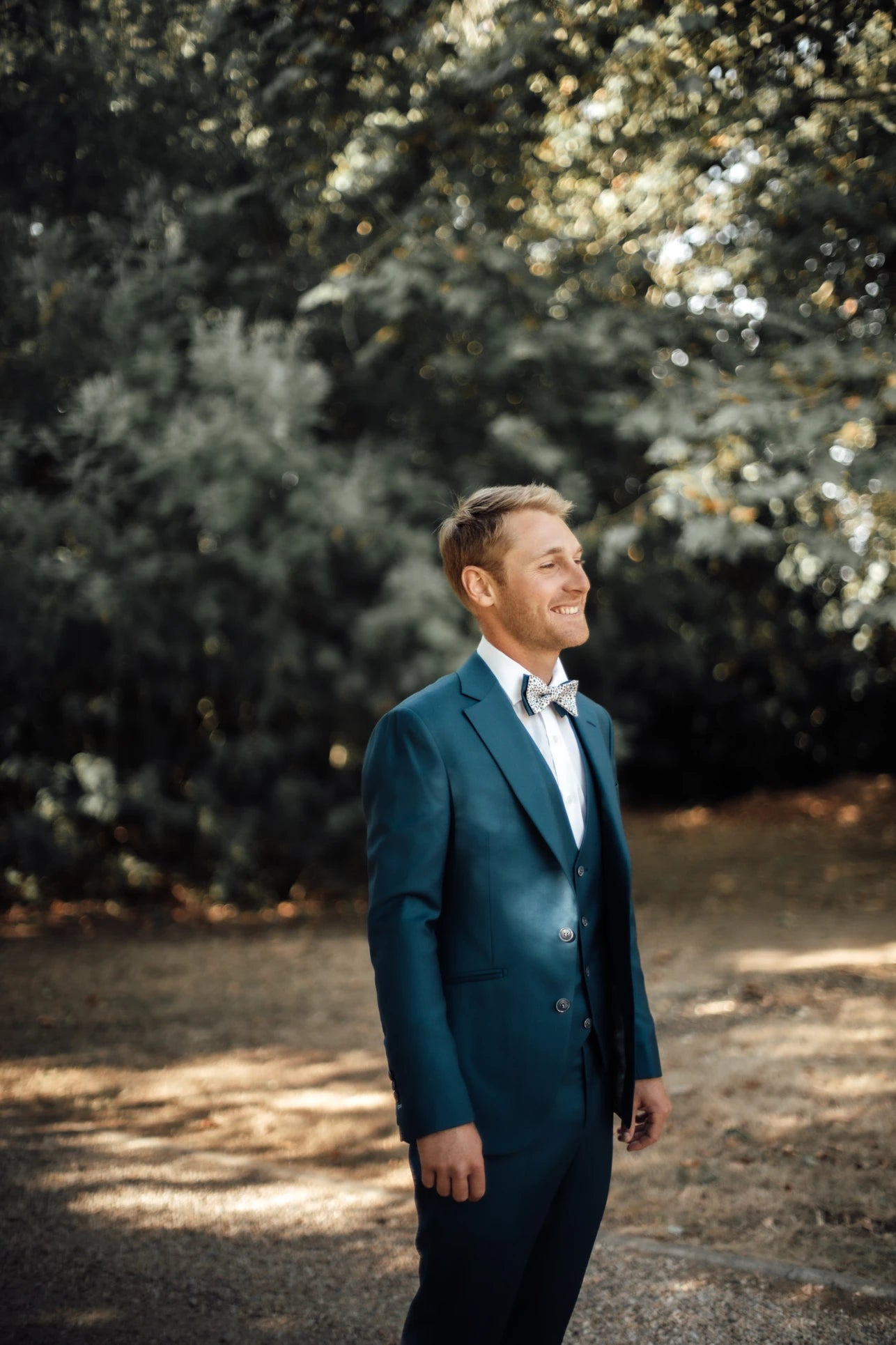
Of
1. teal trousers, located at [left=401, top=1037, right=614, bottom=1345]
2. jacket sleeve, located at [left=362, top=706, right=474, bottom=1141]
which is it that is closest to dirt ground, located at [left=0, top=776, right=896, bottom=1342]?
teal trousers, located at [left=401, top=1037, right=614, bottom=1345]

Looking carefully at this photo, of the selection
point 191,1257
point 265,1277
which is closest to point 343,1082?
point 191,1257

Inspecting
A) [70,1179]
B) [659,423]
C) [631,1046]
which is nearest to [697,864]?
[659,423]

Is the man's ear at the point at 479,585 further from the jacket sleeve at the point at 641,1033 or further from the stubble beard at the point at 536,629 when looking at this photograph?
the jacket sleeve at the point at 641,1033

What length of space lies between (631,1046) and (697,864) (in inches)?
396

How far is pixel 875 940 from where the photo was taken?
7996 millimetres

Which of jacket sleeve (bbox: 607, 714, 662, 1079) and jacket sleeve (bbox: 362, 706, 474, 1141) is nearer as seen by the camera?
jacket sleeve (bbox: 362, 706, 474, 1141)

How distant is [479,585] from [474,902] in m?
0.64

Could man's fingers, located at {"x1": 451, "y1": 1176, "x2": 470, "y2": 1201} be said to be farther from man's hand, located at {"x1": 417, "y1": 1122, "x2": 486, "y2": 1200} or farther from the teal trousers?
the teal trousers

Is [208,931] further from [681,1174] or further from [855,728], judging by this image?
[855,728]

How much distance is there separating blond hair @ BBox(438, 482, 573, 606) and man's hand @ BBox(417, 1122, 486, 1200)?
1025mm

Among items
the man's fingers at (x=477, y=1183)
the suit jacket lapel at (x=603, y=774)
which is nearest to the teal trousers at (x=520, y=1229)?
the man's fingers at (x=477, y=1183)

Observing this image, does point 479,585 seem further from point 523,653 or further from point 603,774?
point 603,774

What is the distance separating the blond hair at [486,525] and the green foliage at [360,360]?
9.67 ft

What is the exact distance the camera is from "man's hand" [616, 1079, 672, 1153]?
90.9 inches
